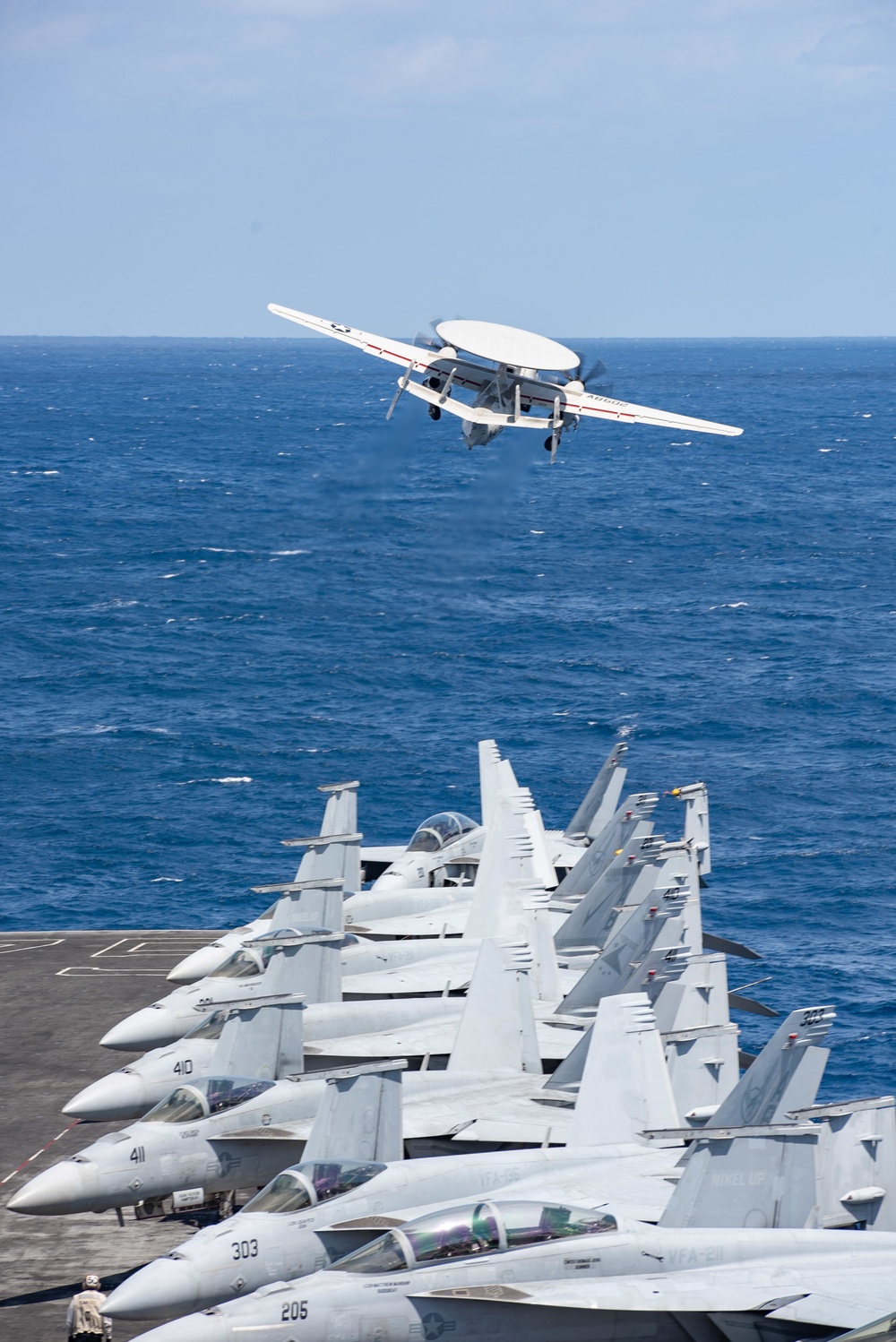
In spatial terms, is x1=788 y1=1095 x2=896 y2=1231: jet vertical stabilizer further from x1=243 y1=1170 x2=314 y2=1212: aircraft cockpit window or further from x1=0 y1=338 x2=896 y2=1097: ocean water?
x1=0 y1=338 x2=896 y2=1097: ocean water

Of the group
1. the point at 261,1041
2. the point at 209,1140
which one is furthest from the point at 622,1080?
the point at 209,1140

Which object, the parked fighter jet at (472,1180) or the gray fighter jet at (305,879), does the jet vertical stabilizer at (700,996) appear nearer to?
the parked fighter jet at (472,1180)

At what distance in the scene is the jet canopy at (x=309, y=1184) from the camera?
2503cm

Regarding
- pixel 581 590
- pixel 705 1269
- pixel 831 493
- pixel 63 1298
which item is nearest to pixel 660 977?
pixel 705 1269

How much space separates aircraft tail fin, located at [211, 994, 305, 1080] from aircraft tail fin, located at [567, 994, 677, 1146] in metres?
6.21

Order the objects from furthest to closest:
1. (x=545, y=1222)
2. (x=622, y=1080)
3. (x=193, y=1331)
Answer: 1. (x=622, y=1080)
2. (x=545, y=1222)
3. (x=193, y=1331)

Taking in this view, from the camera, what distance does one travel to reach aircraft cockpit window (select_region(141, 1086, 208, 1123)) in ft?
96.3

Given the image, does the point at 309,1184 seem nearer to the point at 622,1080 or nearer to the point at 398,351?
the point at 622,1080

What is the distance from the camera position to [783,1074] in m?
27.7

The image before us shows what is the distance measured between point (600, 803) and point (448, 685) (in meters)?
41.0

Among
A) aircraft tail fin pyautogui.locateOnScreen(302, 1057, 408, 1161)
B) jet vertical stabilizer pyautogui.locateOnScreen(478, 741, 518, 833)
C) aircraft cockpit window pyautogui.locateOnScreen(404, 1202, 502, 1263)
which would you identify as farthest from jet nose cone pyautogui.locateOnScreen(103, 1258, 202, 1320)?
jet vertical stabilizer pyautogui.locateOnScreen(478, 741, 518, 833)

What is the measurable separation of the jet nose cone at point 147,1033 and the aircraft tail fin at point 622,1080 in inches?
466

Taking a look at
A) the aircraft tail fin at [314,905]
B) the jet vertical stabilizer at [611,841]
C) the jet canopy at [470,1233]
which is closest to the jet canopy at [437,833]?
the jet vertical stabilizer at [611,841]

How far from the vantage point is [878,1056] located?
176ft
